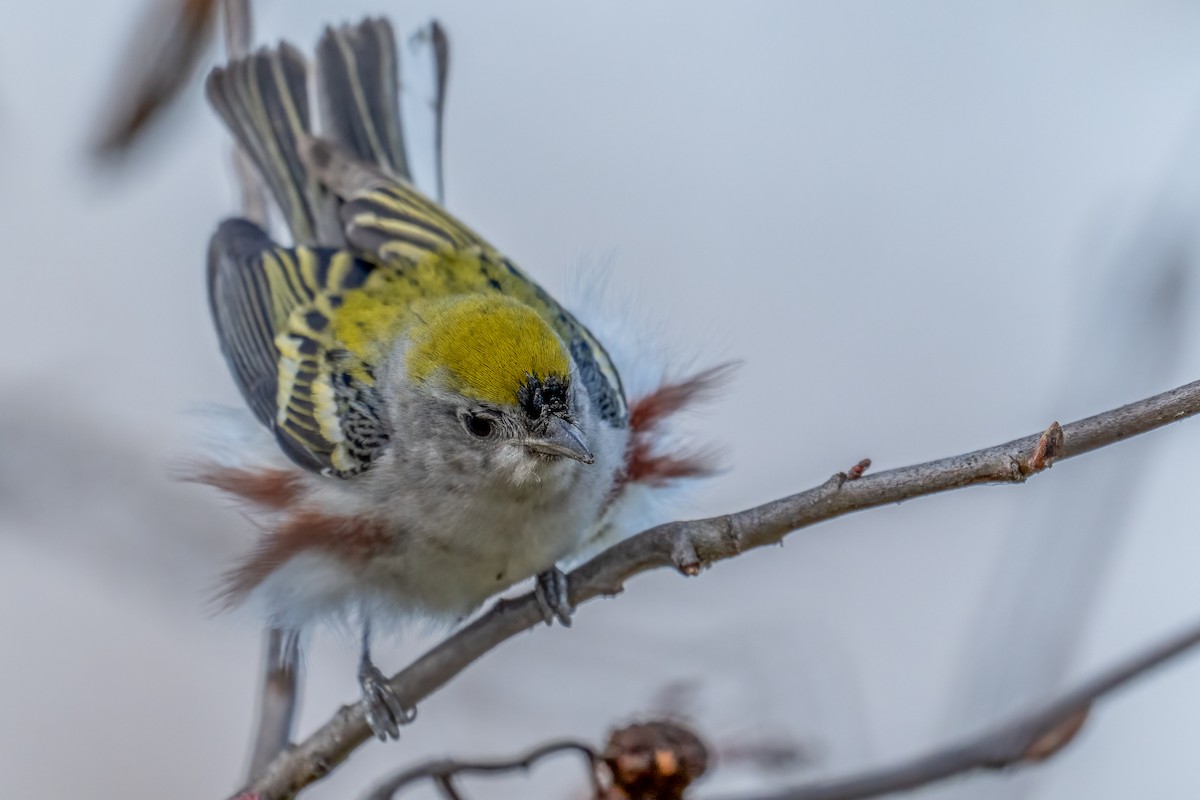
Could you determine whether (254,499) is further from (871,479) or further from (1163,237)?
(1163,237)

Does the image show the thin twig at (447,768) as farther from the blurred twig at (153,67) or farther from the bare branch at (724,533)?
the blurred twig at (153,67)

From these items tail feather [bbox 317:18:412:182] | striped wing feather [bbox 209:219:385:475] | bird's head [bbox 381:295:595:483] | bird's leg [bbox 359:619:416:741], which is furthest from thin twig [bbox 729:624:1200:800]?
tail feather [bbox 317:18:412:182]

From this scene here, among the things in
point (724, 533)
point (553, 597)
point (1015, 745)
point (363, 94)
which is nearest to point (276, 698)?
point (553, 597)

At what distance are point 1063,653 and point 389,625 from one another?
1.63 meters

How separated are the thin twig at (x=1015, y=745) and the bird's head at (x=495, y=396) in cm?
94

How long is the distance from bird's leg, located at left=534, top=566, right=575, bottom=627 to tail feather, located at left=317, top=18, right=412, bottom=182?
6.05ft

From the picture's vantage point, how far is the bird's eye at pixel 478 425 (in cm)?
297

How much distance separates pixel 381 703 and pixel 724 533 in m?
1.25

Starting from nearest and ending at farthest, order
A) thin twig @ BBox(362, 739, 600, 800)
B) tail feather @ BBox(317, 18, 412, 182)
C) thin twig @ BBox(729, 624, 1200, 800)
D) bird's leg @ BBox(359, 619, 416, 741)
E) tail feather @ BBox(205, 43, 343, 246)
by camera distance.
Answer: thin twig @ BBox(729, 624, 1200, 800)
thin twig @ BBox(362, 739, 600, 800)
bird's leg @ BBox(359, 619, 416, 741)
tail feather @ BBox(205, 43, 343, 246)
tail feather @ BBox(317, 18, 412, 182)

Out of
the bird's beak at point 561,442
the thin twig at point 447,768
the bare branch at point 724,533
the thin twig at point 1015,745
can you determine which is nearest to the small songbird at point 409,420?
the bird's beak at point 561,442

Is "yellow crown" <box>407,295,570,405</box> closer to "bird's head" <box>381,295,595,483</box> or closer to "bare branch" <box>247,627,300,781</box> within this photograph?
"bird's head" <box>381,295,595,483</box>

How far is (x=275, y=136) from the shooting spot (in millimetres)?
4289

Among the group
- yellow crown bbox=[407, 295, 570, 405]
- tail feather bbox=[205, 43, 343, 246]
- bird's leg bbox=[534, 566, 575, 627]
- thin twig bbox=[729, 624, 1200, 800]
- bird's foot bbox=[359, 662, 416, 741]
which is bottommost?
bird's foot bbox=[359, 662, 416, 741]

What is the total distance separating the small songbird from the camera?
2.96 m
